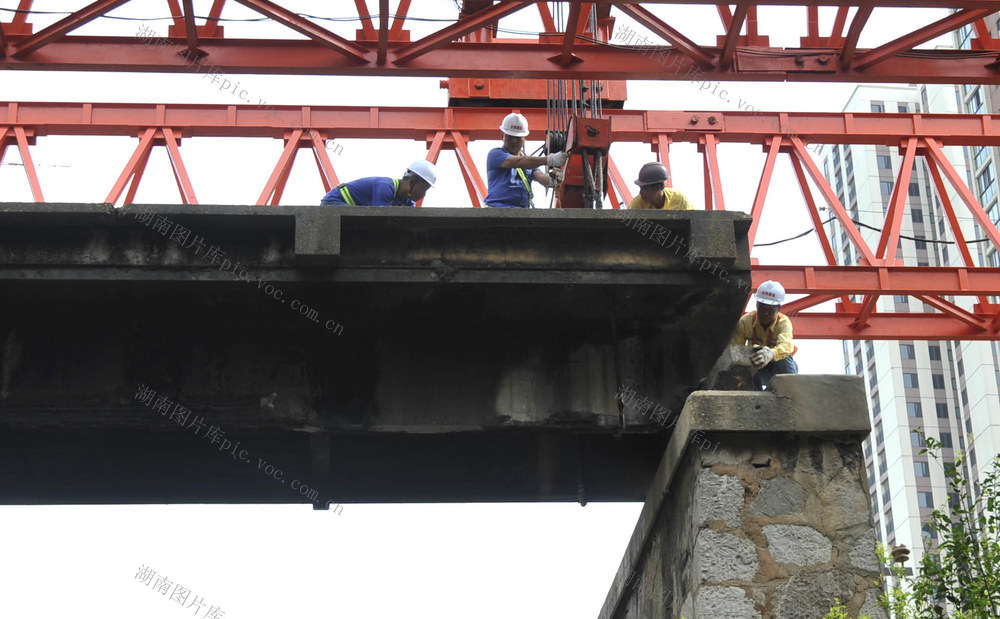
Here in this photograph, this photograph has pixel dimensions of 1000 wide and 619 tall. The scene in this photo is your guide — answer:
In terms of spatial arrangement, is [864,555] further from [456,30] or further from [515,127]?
[456,30]

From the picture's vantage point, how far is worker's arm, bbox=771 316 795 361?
941 centimetres

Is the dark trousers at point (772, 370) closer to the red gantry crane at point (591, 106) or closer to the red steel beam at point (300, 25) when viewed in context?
the red gantry crane at point (591, 106)

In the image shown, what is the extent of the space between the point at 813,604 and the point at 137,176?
1216 cm

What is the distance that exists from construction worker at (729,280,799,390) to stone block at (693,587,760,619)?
7.26 feet

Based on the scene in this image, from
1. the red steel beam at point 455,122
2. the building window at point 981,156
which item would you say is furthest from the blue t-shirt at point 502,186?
the building window at point 981,156

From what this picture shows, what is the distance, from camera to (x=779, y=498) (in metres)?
7.91

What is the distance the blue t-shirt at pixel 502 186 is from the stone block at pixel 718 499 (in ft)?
11.0

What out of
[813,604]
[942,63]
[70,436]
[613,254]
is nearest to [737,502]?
[813,604]

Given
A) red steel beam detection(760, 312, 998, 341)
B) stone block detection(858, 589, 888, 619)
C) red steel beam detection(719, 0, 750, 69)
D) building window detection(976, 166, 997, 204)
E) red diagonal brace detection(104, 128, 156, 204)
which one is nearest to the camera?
stone block detection(858, 589, 888, 619)

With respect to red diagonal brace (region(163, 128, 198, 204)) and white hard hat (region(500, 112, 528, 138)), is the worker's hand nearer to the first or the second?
white hard hat (region(500, 112, 528, 138))

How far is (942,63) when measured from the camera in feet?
47.7

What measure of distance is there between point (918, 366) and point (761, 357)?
92581 mm

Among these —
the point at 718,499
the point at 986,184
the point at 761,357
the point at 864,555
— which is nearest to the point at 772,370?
the point at 761,357

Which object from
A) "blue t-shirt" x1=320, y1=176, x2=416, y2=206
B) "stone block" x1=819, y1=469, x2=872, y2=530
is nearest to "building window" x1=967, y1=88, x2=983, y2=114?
"blue t-shirt" x1=320, y1=176, x2=416, y2=206
